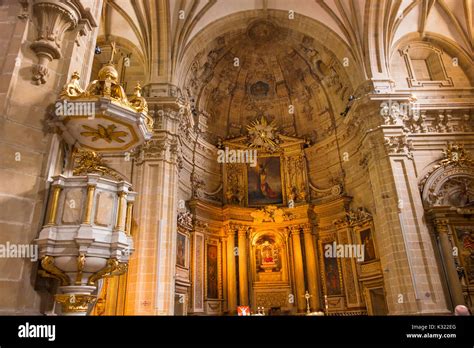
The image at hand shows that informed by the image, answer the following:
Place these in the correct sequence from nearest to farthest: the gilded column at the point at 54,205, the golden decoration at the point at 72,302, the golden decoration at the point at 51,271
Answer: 1. the golden decoration at the point at 51,271
2. the golden decoration at the point at 72,302
3. the gilded column at the point at 54,205

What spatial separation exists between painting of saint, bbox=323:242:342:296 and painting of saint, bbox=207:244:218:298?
469cm

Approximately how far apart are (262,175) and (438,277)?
8.63m

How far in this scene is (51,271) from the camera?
4.74m

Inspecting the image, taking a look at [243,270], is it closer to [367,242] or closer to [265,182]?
[265,182]

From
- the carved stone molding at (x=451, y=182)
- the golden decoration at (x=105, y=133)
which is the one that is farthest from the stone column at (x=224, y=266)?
the golden decoration at (x=105, y=133)

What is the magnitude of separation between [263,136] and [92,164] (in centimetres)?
861

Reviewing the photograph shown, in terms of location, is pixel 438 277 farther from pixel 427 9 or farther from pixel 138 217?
pixel 427 9

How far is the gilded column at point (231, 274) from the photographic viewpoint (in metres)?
14.1

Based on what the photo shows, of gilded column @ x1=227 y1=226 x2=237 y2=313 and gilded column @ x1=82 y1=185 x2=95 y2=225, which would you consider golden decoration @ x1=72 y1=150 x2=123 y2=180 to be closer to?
gilded column @ x1=227 y1=226 x2=237 y2=313

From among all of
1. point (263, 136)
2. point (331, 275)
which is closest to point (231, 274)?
point (331, 275)

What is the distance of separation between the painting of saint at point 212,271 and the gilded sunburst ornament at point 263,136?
556 cm

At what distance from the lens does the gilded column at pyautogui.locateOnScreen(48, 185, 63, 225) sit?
16.1 ft

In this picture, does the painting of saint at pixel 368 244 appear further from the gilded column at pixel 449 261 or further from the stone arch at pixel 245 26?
the stone arch at pixel 245 26

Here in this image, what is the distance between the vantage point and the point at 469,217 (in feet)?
37.6
